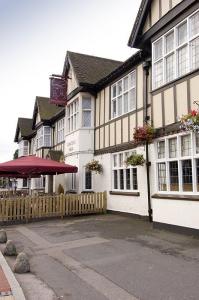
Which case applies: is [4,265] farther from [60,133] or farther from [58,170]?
[60,133]

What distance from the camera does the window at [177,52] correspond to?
407 inches

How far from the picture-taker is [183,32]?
1091cm

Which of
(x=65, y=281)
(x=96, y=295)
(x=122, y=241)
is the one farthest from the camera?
(x=122, y=241)

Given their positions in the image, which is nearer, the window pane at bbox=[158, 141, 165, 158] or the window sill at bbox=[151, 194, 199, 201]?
the window sill at bbox=[151, 194, 199, 201]

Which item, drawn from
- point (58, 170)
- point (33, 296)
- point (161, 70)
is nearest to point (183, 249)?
point (33, 296)

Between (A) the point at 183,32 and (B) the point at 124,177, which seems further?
(B) the point at 124,177

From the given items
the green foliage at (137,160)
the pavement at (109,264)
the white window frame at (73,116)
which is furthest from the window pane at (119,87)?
the pavement at (109,264)

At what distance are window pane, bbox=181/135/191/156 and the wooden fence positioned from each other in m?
7.11

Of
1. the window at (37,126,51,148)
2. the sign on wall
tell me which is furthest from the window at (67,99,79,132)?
the window at (37,126,51,148)

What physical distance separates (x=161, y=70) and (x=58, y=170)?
707 cm

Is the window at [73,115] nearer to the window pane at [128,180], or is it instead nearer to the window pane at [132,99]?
the window pane at [132,99]

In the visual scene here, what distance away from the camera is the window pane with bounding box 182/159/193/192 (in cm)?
1022

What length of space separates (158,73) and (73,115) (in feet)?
30.1

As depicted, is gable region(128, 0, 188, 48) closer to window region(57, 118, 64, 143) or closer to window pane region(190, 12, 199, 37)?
window pane region(190, 12, 199, 37)
